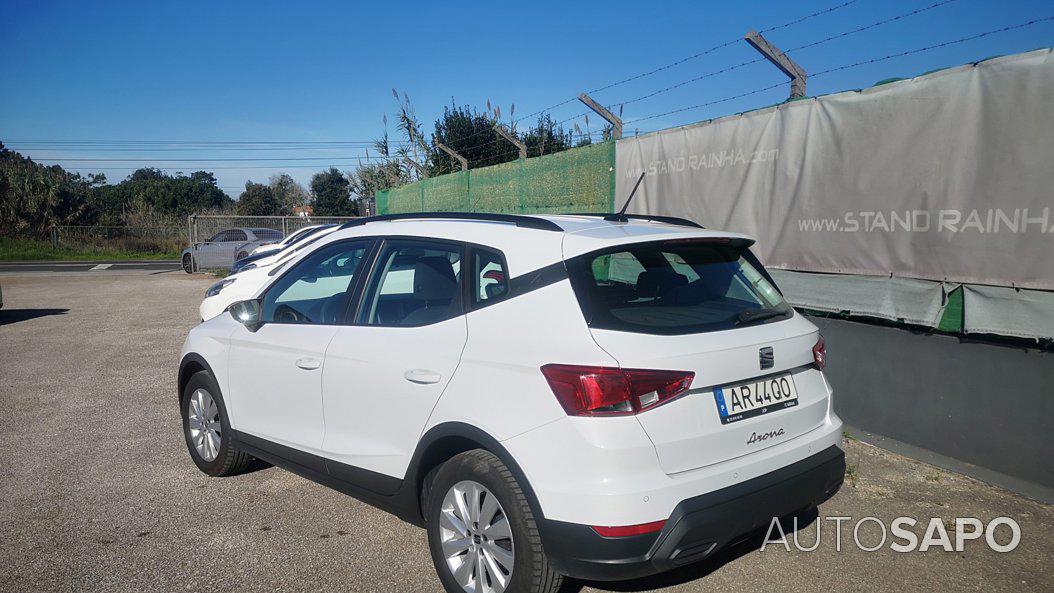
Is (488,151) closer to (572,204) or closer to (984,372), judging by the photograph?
(572,204)

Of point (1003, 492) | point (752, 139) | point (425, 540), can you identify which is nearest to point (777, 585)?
point (425, 540)

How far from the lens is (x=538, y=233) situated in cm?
296

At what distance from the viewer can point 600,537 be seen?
2406 mm

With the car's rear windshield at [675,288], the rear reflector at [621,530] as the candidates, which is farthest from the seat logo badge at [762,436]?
the rear reflector at [621,530]

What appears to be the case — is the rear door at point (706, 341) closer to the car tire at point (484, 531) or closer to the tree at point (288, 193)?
the car tire at point (484, 531)

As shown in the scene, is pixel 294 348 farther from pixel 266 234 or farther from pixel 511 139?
pixel 266 234

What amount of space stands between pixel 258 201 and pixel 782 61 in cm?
6858

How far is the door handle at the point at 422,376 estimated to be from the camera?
2.94 m

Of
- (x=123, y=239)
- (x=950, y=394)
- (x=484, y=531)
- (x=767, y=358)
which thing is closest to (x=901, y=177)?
(x=950, y=394)

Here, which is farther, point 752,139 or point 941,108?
point 752,139

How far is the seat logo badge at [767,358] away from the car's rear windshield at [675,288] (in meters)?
0.14

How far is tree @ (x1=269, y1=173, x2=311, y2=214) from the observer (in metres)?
71.6

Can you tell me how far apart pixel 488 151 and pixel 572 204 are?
10256mm

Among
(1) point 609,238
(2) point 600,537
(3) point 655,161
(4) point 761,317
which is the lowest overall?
(2) point 600,537
